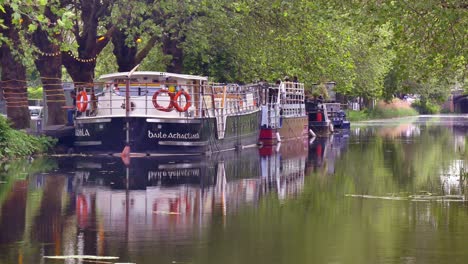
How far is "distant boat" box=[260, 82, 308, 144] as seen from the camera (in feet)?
162

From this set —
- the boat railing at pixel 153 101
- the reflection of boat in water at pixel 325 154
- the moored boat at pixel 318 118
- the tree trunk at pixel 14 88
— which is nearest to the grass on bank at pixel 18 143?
the boat railing at pixel 153 101

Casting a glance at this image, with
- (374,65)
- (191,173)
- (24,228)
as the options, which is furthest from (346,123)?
(24,228)

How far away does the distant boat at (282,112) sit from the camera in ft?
162

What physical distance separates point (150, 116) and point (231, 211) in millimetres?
16257

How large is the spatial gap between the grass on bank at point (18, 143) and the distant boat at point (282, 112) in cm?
1409

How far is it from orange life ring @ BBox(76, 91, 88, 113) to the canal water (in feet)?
9.47

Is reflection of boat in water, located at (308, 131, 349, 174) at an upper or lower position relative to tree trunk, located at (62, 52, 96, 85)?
lower

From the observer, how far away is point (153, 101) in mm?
36000

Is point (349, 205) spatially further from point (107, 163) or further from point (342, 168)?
point (107, 163)

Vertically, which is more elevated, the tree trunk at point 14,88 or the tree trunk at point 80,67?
the tree trunk at point 80,67

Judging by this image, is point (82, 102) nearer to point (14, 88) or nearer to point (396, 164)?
point (14, 88)

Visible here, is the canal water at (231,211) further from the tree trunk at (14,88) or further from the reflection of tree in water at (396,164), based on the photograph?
the tree trunk at (14,88)

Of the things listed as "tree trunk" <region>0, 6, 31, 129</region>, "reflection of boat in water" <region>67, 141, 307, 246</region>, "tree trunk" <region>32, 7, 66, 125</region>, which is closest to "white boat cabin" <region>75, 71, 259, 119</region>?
"reflection of boat in water" <region>67, 141, 307, 246</region>

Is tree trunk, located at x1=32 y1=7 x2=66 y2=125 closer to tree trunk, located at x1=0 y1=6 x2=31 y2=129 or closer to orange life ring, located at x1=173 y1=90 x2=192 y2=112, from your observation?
tree trunk, located at x1=0 y1=6 x2=31 y2=129
